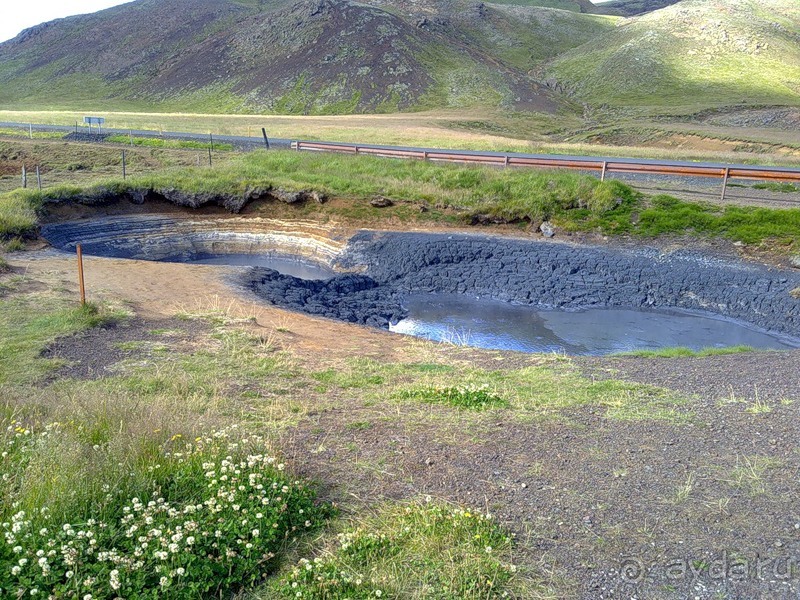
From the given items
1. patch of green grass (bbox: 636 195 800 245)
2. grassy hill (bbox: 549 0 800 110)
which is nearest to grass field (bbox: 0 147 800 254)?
patch of green grass (bbox: 636 195 800 245)

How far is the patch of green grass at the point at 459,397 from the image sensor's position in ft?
30.3

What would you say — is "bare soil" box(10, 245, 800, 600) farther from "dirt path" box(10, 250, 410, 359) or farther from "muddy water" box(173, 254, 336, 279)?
"muddy water" box(173, 254, 336, 279)

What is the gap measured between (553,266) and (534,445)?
15.4 meters

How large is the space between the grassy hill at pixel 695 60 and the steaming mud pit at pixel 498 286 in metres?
55.2

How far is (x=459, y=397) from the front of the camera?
945 centimetres

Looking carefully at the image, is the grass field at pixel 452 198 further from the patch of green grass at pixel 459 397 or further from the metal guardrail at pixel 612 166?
the patch of green grass at pixel 459 397

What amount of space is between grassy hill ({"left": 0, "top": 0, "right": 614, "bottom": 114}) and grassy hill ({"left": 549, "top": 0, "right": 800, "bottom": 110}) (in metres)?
8.86

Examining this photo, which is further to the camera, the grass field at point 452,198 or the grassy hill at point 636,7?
the grassy hill at point 636,7

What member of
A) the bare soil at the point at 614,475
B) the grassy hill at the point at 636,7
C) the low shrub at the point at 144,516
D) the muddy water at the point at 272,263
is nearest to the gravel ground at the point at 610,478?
the bare soil at the point at 614,475

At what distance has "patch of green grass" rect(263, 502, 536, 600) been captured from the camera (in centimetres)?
488

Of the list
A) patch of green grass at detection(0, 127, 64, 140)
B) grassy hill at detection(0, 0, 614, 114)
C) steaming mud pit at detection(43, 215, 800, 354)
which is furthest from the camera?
grassy hill at detection(0, 0, 614, 114)

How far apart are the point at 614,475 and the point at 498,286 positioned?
15.4 meters

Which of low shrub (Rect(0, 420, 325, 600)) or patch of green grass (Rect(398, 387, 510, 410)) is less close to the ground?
low shrub (Rect(0, 420, 325, 600))

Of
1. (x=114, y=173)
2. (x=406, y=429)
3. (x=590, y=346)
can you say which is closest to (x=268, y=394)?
(x=406, y=429)
